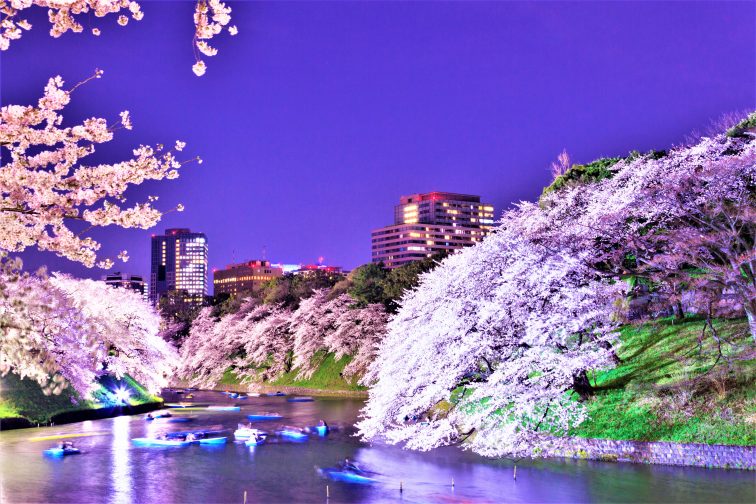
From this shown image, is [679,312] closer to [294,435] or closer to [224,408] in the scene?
[294,435]

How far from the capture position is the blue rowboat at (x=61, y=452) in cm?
2870

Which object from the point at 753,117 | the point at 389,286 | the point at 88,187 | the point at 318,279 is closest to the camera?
the point at 88,187

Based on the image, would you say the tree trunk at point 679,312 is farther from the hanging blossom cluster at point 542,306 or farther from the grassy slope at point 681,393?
the hanging blossom cluster at point 542,306

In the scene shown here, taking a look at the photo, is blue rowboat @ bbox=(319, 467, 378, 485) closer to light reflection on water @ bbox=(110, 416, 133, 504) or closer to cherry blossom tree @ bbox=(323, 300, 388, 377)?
light reflection on water @ bbox=(110, 416, 133, 504)

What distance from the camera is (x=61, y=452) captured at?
28.8 m

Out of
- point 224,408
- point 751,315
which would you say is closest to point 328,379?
point 224,408

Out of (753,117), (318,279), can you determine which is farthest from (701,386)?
(318,279)

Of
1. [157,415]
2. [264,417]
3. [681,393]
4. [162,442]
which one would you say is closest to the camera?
[681,393]

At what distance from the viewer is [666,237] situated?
79.2 ft

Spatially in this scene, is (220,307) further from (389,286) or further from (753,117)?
(753,117)

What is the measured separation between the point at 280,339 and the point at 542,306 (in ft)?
144

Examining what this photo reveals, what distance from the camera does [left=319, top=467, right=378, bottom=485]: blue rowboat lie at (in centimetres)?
2252

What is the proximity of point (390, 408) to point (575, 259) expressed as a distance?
322 inches

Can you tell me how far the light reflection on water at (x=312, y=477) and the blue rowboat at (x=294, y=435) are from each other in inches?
27.7
